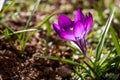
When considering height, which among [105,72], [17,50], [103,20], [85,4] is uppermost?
[85,4]

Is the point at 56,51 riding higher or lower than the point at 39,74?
higher

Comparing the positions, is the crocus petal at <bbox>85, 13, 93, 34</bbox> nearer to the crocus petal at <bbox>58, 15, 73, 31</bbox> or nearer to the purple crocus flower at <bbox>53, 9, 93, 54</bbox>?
the purple crocus flower at <bbox>53, 9, 93, 54</bbox>

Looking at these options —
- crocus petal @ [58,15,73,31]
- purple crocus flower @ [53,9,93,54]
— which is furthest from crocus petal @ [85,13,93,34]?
crocus petal @ [58,15,73,31]

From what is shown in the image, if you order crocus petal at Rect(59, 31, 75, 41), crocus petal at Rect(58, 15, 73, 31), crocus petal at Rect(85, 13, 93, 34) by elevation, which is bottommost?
crocus petal at Rect(59, 31, 75, 41)

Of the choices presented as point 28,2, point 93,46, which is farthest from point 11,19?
point 93,46

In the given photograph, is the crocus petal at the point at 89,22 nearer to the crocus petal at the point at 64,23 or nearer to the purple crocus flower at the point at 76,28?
the purple crocus flower at the point at 76,28

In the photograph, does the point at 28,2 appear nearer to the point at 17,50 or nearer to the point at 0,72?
the point at 17,50

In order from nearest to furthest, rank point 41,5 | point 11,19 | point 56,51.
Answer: point 56,51 → point 11,19 → point 41,5
